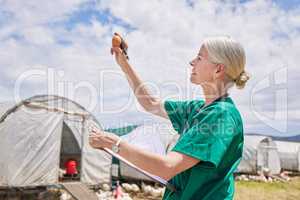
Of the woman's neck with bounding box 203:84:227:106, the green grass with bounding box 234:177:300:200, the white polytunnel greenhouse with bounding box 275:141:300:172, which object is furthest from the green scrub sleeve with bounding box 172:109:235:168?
the white polytunnel greenhouse with bounding box 275:141:300:172

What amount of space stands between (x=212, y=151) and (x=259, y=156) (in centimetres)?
1963

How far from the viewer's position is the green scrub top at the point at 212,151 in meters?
1.60

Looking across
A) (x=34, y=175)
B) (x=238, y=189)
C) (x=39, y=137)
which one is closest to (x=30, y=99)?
(x=39, y=137)

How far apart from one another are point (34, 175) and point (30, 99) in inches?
80.5

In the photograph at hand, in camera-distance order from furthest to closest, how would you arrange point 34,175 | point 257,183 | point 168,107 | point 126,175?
point 257,183 < point 126,175 < point 34,175 < point 168,107

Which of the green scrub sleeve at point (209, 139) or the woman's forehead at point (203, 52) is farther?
the woman's forehead at point (203, 52)

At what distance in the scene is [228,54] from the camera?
1.76 metres

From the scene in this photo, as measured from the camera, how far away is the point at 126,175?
14.4 m

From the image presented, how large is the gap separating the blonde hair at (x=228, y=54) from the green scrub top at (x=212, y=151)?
0.44 ft

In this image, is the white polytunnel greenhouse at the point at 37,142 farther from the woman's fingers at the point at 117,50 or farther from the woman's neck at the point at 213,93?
the woman's neck at the point at 213,93

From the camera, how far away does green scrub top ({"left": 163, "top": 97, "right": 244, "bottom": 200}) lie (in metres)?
1.60

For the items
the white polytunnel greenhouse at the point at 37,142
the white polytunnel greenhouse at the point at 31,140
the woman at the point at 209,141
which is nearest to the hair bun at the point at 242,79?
the woman at the point at 209,141

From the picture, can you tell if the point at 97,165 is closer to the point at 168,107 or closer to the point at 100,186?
the point at 100,186

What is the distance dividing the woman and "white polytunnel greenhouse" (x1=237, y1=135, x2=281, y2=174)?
697 inches
